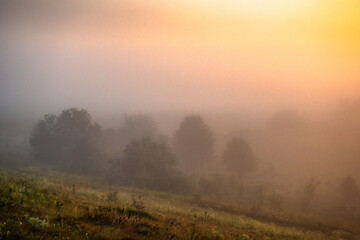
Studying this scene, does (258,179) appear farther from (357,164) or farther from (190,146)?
(357,164)

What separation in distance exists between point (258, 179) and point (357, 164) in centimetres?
3895

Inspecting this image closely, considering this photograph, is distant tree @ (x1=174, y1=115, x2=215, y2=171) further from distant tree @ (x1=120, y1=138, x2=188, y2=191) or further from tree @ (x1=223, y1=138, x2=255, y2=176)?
distant tree @ (x1=120, y1=138, x2=188, y2=191)

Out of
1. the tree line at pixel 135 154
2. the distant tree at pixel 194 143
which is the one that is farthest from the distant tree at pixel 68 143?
the distant tree at pixel 194 143

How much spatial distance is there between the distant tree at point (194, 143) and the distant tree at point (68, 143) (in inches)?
1000

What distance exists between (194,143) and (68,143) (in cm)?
3608

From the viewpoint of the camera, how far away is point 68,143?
6975cm

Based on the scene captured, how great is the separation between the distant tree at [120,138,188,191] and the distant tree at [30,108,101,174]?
39.6 ft

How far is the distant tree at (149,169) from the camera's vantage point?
5600cm

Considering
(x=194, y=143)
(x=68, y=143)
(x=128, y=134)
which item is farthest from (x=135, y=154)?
(x=128, y=134)

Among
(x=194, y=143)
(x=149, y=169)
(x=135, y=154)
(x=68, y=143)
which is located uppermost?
(x=194, y=143)

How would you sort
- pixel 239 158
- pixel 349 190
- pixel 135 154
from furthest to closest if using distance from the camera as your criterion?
1. pixel 239 158
2. pixel 135 154
3. pixel 349 190

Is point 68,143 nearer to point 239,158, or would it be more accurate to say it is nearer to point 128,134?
point 128,134

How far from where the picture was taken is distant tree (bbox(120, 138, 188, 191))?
5600 cm

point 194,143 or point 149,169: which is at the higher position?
point 194,143
